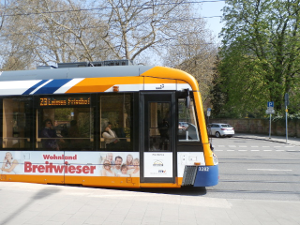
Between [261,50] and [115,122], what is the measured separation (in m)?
28.1

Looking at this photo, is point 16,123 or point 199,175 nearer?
point 199,175

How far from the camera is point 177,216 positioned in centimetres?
495

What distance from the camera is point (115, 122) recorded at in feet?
23.6

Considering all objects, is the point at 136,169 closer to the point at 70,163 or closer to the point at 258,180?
the point at 70,163

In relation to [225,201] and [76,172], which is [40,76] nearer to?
[76,172]

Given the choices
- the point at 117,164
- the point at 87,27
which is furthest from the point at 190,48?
the point at 117,164

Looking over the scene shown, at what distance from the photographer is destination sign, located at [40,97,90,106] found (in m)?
7.35

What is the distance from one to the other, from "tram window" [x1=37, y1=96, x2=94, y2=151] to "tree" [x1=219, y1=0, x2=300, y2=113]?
26.2 metres

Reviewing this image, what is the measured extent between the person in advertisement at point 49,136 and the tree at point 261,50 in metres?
26.5

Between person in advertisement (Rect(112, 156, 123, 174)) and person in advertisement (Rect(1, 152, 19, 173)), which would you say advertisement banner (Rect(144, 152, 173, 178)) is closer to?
person in advertisement (Rect(112, 156, 123, 174))

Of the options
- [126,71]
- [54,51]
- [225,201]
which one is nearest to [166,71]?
[126,71]

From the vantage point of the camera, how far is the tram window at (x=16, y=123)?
24.9 feet

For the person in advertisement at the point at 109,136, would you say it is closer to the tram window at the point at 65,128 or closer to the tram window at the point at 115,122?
the tram window at the point at 115,122

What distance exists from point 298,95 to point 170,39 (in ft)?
55.2
